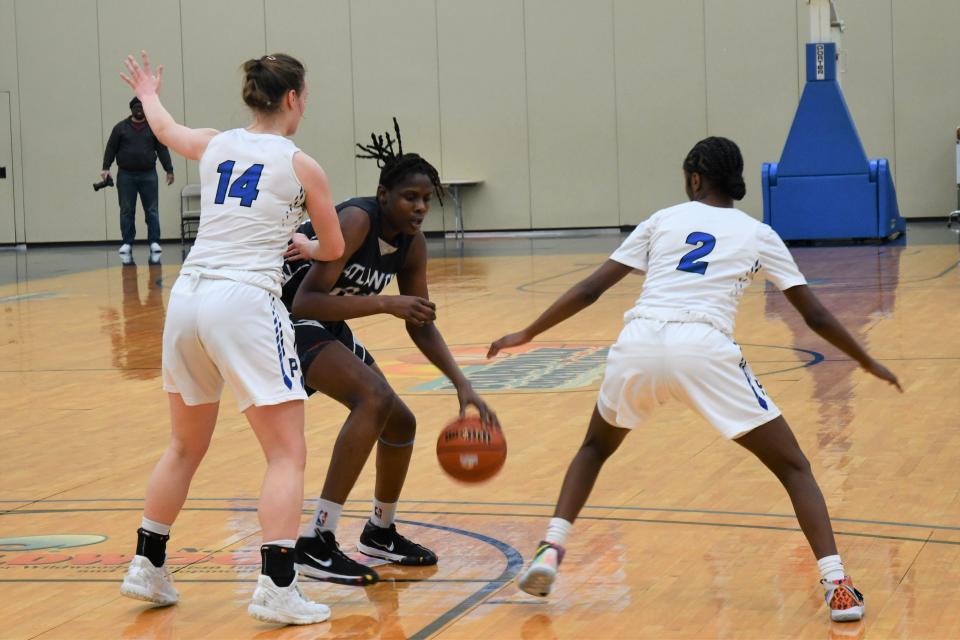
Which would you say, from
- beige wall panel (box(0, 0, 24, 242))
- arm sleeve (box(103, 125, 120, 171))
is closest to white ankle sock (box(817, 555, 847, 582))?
arm sleeve (box(103, 125, 120, 171))

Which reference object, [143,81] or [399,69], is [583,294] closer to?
[143,81]

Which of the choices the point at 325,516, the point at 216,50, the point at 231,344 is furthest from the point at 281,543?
the point at 216,50

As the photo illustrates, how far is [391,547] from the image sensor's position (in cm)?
493

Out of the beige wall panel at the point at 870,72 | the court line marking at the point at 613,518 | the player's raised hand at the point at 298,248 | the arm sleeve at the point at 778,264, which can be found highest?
the beige wall panel at the point at 870,72

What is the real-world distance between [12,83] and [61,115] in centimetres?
103

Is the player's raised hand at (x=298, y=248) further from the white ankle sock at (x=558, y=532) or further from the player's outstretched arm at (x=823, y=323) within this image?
the player's outstretched arm at (x=823, y=323)

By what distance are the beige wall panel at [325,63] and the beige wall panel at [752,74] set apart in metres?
5.86

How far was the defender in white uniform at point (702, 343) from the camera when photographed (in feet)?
13.7

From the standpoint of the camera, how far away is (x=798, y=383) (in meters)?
8.32

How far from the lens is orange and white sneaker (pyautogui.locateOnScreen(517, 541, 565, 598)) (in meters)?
4.20

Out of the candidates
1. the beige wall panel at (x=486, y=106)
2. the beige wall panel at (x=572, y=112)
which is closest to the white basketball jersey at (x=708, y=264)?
the beige wall panel at (x=572, y=112)

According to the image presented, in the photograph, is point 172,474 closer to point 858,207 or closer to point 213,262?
point 213,262

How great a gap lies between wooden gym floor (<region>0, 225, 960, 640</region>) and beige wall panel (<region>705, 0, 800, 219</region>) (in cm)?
1073

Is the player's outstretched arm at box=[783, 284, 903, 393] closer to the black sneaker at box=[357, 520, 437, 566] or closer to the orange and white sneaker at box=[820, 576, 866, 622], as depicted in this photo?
the orange and white sneaker at box=[820, 576, 866, 622]
